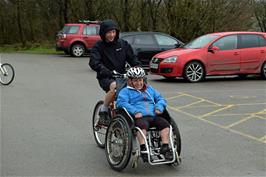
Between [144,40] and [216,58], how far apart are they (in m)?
5.18

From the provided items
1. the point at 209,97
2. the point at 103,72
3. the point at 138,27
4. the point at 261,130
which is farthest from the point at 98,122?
the point at 138,27

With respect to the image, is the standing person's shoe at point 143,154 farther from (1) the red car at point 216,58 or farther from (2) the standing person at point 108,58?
(1) the red car at point 216,58

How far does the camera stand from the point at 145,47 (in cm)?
1972

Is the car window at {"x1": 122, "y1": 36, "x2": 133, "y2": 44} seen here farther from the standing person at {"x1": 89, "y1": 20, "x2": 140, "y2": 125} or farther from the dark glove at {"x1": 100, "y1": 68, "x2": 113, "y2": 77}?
the dark glove at {"x1": 100, "y1": 68, "x2": 113, "y2": 77}

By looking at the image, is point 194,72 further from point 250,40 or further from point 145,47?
point 145,47

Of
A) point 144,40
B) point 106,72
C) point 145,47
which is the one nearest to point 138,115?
point 106,72

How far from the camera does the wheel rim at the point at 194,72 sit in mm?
15195

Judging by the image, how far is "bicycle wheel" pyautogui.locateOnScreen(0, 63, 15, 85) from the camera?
1473 centimetres

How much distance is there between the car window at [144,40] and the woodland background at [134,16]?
20.0 feet

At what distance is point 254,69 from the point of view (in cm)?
1577

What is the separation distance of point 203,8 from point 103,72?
2011cm

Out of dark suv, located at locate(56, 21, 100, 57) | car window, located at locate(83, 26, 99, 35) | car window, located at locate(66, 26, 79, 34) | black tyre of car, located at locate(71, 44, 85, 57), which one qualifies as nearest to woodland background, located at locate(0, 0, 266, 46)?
car window, located at locate(83, 26, 99, 35)

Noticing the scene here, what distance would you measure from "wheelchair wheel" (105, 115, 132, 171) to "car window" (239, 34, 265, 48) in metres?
10.3

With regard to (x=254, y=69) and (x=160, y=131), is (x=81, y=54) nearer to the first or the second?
(x=254, y=69)
